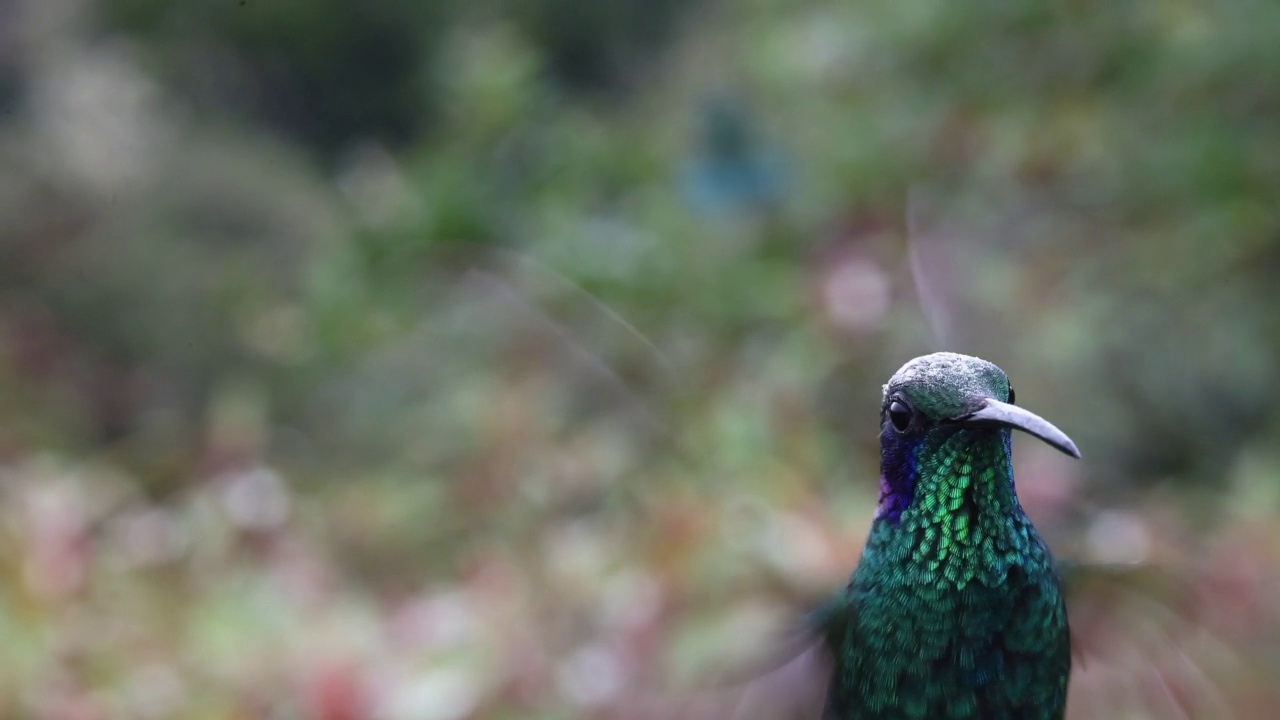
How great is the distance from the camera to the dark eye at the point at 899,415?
0.59m

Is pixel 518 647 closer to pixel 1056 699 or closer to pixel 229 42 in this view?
pixel 1056 699

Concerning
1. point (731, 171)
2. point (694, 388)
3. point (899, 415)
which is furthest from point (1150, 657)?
point (731, 171)

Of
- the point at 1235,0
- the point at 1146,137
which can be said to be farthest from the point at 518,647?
the point at 1235,0

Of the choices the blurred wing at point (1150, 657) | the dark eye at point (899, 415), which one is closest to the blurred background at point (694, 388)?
the blurred wing at point (1150, 657)

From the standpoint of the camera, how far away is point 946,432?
1.97 ft

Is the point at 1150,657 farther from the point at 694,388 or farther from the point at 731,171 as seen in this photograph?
the point at 731,171

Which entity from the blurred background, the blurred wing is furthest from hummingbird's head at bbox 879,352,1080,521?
the blurred background

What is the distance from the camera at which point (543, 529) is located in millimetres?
1875

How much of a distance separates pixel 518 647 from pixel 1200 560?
853 mm

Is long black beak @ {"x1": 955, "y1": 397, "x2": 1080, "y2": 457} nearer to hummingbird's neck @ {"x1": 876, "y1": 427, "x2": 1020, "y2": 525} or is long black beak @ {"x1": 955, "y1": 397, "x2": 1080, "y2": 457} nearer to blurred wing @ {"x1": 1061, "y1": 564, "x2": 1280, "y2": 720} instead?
hummingbird's neck @ {"x1": 876, "y1": 427, "x2": 1020, "y2": 525}

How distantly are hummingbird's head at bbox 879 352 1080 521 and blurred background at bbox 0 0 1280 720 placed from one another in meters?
0.31

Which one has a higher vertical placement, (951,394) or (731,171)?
(731,171)

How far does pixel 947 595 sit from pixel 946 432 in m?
0.10

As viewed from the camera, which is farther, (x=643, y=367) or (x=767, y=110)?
(x=767, y=110)
